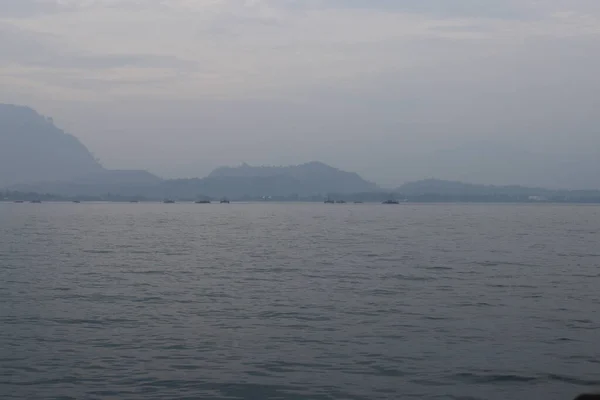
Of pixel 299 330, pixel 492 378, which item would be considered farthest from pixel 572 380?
pixel 299 330

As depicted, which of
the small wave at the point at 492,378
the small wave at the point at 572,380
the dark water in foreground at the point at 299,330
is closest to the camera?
the dark water in foreground at the point at 299,330

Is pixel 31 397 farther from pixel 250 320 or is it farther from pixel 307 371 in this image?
pixel 250 320

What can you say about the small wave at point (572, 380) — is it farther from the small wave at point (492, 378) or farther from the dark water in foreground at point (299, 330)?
the small wave at point (492, 378)

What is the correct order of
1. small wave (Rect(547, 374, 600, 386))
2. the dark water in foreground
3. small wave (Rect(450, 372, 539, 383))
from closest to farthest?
1. the dark water in foreground
2. small wave (Rect(547, 374, 600, 386))
3. small wave (Rect(450, 372, 539, 383))

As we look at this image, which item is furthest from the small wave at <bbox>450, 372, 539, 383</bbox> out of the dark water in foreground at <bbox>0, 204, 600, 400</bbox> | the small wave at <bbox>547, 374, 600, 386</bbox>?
the small wave at <bbox>547, 374, 600, 386</bbox>

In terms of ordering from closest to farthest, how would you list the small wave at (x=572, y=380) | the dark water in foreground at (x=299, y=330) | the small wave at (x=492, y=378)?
the dark water in foreground at (x=299, y=330)
the small wave at (x=572, y=380)
the small wave at (x=492, y=378)

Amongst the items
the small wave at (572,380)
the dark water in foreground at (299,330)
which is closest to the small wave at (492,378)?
the dark water in foreground at (299,330)

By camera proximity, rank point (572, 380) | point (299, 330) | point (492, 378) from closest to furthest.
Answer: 1. point (572, 380)
2. point (492, 378)
3. point (299, 330)

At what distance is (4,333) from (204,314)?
6289mm

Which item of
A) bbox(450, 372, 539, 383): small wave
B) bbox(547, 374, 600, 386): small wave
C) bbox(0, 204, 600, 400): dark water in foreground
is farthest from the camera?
bbox(450, 372, 539, 383): small wave

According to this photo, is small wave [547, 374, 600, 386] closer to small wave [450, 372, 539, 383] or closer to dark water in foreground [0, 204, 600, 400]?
dark water in foreground [0, 204, 600, 400]

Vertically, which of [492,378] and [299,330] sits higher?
[299,330]

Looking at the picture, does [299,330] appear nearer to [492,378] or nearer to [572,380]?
[492,378]

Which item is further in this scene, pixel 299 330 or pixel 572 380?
pixel 299 330
